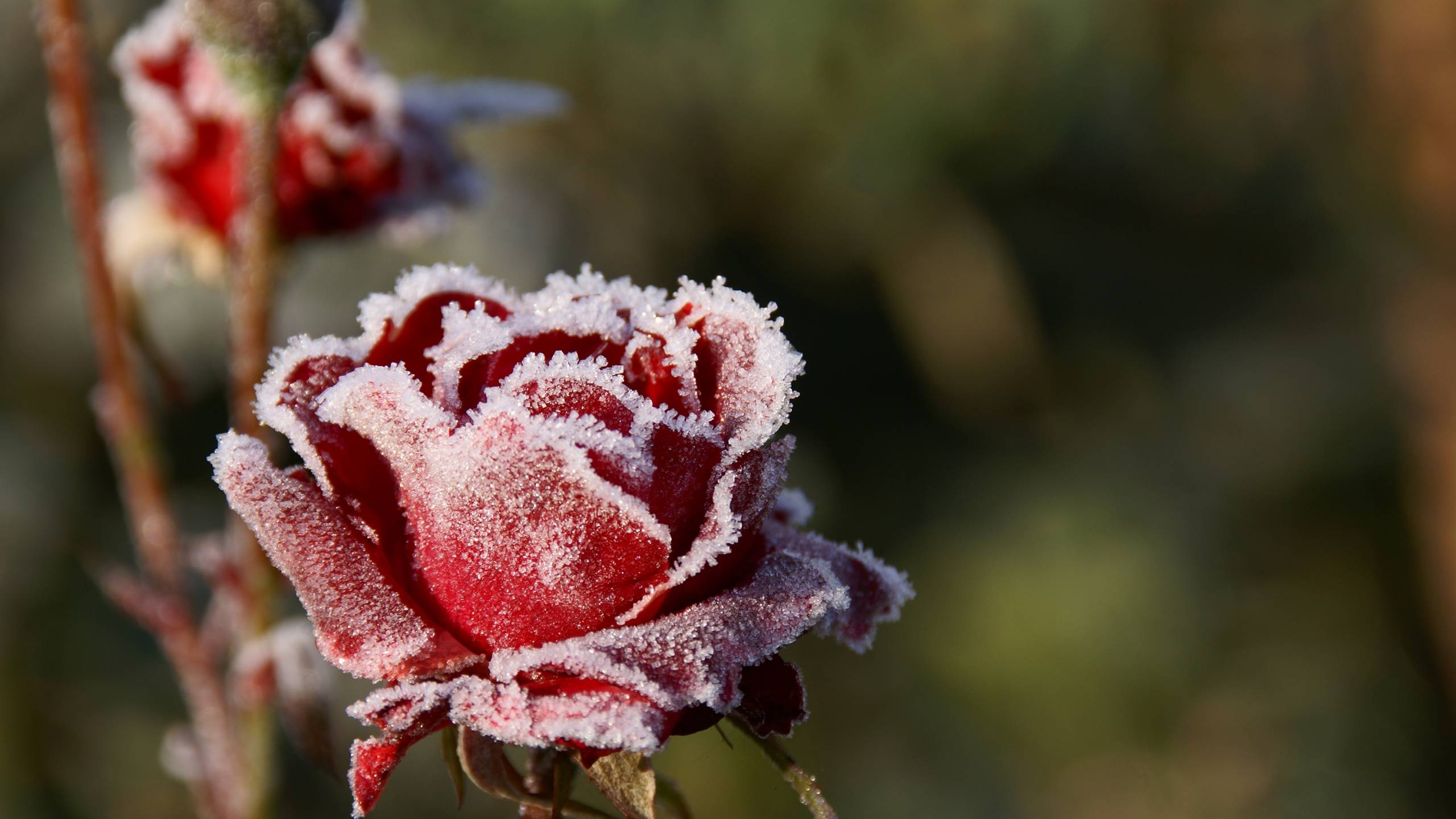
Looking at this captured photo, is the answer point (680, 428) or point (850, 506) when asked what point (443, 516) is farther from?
point (850, 506)

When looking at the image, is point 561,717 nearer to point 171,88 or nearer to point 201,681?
point 201,681

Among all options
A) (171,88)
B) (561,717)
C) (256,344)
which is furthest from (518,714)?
(171,88)

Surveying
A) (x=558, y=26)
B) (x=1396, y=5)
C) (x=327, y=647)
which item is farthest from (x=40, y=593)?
(x=1396, y=5)

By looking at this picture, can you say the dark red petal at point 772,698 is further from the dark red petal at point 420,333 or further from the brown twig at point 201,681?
the brown twig at point 201,681

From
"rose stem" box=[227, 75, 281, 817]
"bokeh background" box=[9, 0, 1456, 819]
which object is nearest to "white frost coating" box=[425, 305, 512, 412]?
"rose stem" box=[227, 75, 281, 817]

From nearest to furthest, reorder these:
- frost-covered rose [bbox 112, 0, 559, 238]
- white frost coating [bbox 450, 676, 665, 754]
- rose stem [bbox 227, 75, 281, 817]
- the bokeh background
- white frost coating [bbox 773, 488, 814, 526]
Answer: white frost coating [bbox 450, 676, 665, 754] < white frost coating [bbox 773, 488, 814, 526] < rose stem [bbox 227, 75, 281, 817] < frost-covered rose [bbox 112, 0, 559, 238] < the bokeh background

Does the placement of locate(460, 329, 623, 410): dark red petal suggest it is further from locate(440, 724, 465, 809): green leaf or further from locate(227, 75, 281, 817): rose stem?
locate(227, 75, 281, 817): rose stem
